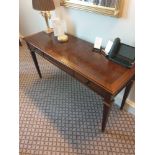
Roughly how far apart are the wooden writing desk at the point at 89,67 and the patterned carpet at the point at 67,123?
0.51 feet

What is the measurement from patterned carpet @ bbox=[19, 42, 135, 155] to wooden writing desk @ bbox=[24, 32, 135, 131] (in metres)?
0.16

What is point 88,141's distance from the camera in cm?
140

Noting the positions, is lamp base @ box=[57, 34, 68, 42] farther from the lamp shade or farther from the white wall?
the lamp shade

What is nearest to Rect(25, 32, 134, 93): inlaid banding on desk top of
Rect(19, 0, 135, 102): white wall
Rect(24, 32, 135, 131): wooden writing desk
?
Rect(24, 32, 135, 131): wooden writing desk

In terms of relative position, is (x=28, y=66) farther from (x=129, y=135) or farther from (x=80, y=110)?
(x=129, y=135)

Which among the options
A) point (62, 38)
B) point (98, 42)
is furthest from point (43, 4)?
point (98, 42)

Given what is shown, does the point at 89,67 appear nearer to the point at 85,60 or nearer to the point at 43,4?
the point at 85,60

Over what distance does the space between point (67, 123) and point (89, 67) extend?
71cm

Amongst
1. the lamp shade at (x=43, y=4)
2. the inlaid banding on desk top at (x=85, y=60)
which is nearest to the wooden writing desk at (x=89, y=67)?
the inlaid banding on desk top at (x=85, y=60)

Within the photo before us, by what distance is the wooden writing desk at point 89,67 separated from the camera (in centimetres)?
107

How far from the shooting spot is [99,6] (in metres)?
1.30

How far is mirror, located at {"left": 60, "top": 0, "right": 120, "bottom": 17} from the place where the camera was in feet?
3.93
